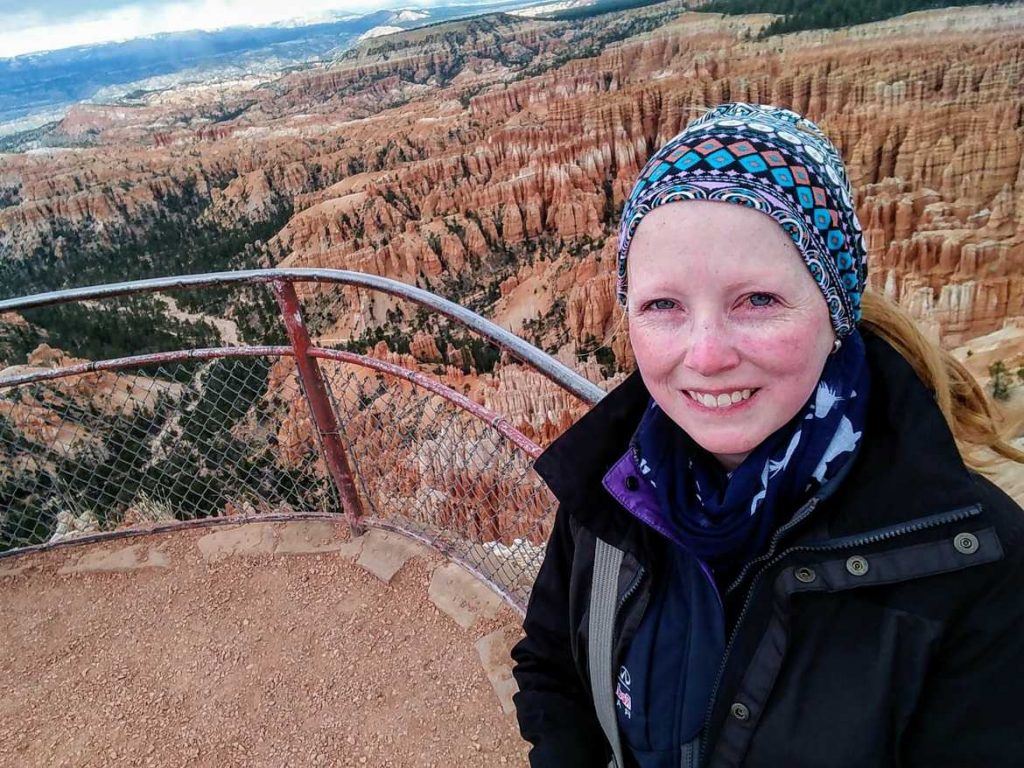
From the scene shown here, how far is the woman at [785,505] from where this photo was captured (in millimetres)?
766

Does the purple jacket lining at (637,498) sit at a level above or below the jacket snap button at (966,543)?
below

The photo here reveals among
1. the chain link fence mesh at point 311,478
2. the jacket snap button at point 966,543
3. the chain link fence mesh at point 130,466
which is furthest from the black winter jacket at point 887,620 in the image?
the chain link fence mesh at point 130,466

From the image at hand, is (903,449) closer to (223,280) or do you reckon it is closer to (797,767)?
(797,767)

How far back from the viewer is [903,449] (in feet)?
2.63

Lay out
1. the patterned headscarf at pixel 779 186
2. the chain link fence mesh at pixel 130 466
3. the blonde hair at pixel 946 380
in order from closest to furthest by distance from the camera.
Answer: the patterned headscarf at pixel 779 186
the blonde hair at pixel 946 380
the chain link fence mesh at pixel 130 466

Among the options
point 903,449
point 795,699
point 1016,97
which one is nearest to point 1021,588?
point 903,449

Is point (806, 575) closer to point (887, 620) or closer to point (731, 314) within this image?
point (887, 620)

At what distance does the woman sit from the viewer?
0.77 metres

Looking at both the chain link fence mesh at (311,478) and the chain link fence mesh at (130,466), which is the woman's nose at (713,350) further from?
the chain link fence mesh at (130,466)

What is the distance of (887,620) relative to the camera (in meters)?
0.79

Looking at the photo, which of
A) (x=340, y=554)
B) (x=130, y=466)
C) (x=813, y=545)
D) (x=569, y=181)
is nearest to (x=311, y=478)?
(x=130, y=466)

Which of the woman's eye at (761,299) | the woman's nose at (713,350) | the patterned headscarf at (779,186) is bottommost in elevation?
the woman's nose at (713,350)

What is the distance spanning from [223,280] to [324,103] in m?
107

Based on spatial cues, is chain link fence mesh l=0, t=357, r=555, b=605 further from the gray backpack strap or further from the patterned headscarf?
the patterned headscarf
